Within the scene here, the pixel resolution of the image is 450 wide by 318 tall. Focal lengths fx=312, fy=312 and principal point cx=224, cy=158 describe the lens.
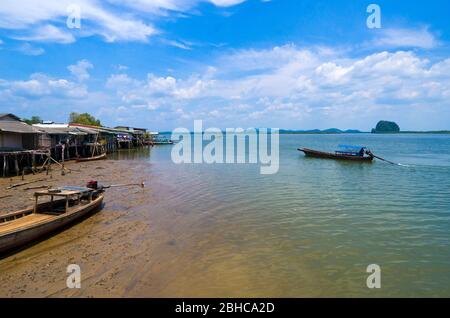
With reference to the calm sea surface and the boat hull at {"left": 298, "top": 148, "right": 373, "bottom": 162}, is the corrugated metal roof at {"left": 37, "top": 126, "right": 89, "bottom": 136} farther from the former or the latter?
the boat hull at {"left": 298, "top": 148, "right": 373, "bottom": 162}

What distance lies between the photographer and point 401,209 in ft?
54.6

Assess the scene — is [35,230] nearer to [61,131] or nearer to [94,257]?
[94,257]

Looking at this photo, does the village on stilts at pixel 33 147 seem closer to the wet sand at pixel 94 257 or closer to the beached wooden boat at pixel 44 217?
the wet sand at pixel 94 257

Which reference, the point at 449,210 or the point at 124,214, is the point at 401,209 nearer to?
the point at 449,210

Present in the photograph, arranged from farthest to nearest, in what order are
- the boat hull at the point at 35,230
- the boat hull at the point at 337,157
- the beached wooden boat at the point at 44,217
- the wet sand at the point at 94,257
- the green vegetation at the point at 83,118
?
the green vegetation at the point at 83,118
the boat hull at the point at 337,157
the beached wooden boat at the point at 44,217
the boat hull at the point at 35,230
the wet sand at the point at 94,257

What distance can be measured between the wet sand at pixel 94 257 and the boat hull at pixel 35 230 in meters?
0.29

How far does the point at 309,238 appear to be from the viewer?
40.4 feet

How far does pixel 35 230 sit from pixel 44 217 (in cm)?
150

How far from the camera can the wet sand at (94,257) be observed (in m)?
8.34

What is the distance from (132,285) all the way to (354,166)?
32805 mm

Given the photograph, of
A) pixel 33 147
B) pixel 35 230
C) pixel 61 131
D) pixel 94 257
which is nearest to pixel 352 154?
pixel 61 131

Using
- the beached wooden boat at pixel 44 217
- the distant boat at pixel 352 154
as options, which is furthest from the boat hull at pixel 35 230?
the distant boat at pixel 352 154

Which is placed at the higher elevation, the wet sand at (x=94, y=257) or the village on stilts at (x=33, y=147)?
the village on stilts at (x=33, y=147)

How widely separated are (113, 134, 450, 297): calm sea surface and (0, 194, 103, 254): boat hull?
450cm
